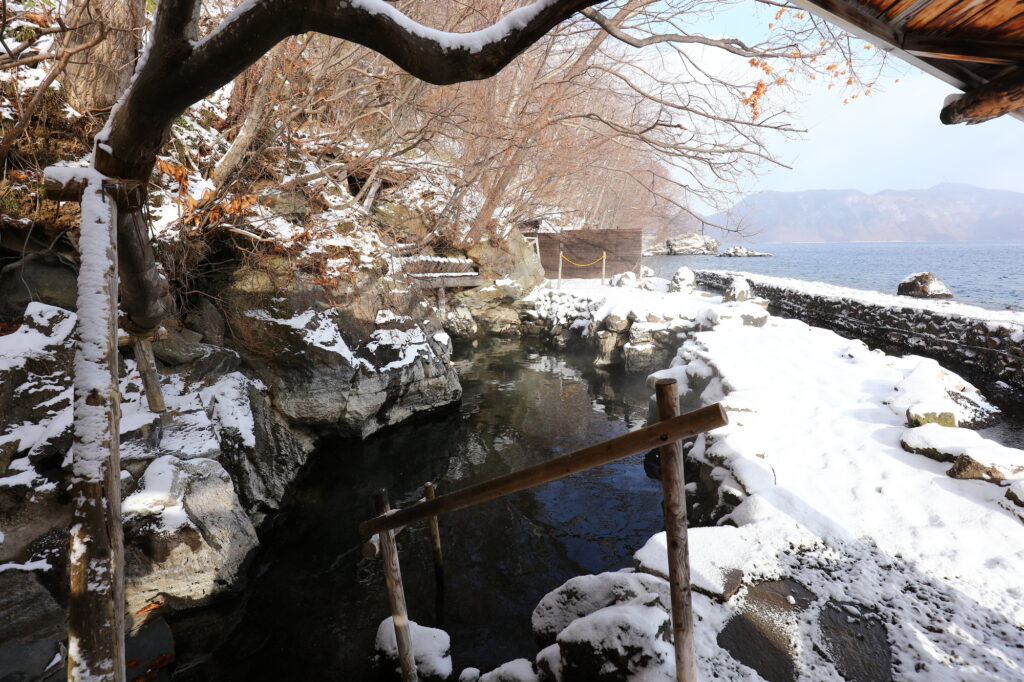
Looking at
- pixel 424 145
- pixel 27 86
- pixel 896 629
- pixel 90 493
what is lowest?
pixel 896 629

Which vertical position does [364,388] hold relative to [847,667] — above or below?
above

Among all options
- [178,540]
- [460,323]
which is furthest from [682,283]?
[178,540]

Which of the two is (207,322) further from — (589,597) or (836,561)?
(836,561)

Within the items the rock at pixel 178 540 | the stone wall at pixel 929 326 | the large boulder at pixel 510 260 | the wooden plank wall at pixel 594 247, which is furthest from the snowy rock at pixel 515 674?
the wooden plank wall at pixel 594 247

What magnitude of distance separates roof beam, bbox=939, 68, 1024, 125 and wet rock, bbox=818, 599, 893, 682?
372cm

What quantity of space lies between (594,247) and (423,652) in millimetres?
21528

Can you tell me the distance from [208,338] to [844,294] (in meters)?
18.5

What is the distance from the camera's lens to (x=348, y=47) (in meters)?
7.36

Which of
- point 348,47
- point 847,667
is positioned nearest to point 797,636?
point 847,667

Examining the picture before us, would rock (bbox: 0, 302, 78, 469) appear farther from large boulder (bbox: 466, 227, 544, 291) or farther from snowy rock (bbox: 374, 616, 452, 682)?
large boulder (bbox: 466, 227, 544, 291)

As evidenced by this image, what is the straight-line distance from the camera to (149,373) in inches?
210

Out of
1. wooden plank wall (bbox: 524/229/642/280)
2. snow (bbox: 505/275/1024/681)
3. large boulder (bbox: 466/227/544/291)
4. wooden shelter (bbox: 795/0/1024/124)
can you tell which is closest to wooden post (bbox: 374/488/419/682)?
snow (bbox: 505/275/1024/681)

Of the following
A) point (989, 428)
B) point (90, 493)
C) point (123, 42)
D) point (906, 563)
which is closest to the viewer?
point (90, 493)

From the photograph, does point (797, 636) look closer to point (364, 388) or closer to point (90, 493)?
point (90, 493)
